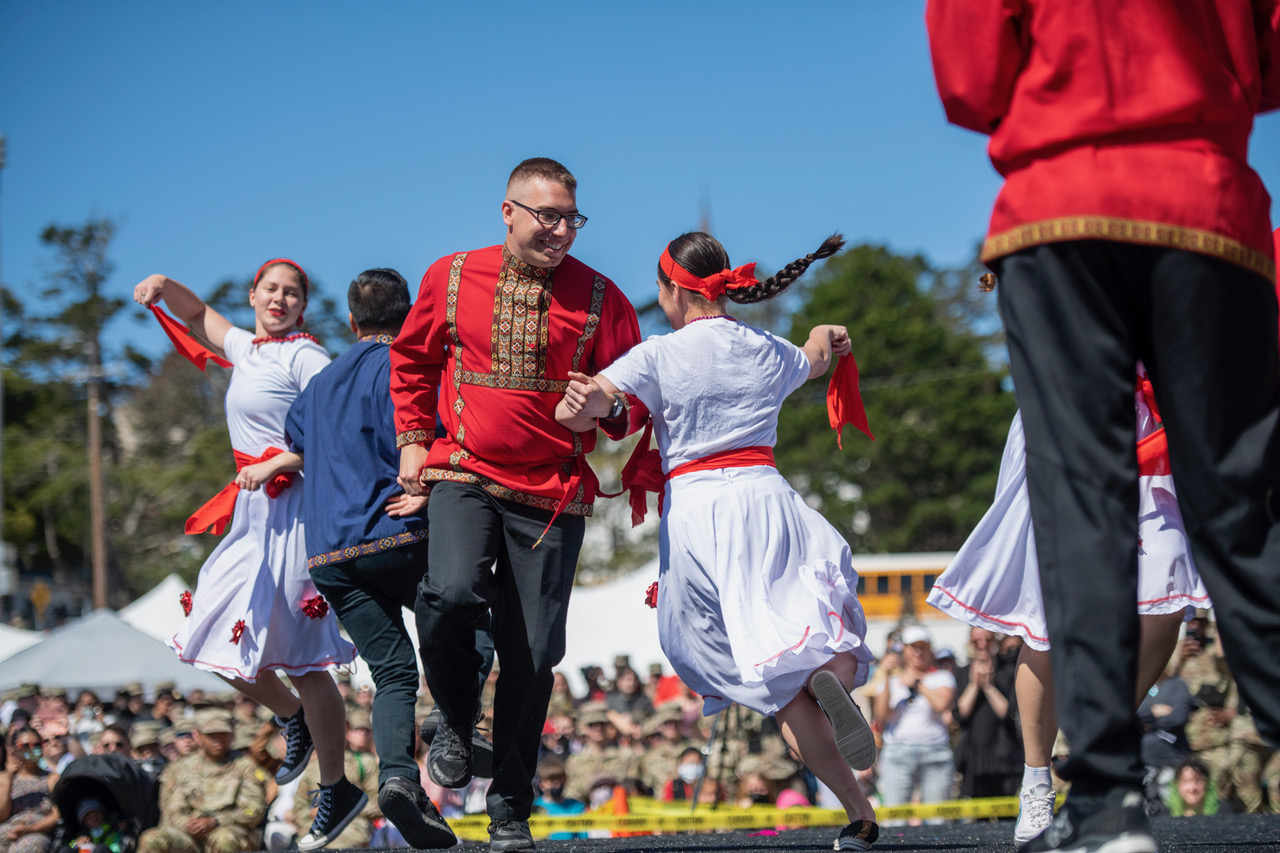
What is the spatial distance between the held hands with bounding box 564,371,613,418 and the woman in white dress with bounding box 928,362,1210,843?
4.11ft

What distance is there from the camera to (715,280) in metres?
4.59

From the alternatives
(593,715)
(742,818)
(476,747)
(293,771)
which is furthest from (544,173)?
(593,715)

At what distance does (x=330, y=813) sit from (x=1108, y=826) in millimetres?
3750

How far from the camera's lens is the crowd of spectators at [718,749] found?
870 centimetres

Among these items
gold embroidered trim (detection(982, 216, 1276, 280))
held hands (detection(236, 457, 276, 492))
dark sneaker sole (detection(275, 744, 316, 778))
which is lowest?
dark sneaker sole (detection(275, 744, 316, 778))

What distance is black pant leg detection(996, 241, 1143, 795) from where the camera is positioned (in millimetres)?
2195

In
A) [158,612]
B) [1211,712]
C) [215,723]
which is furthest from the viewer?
[158,612]

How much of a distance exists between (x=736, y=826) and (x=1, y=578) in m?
Answer: 26.6

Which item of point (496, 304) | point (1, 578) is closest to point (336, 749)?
point (496, 304)

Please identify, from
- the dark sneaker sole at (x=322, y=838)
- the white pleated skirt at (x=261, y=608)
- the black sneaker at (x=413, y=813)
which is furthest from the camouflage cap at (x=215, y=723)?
the black sneaker at (x=413, y=813)

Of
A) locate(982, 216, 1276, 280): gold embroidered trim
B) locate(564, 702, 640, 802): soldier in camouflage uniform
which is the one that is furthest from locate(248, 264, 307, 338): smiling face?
locate(564, 702, 640, 802): soldier in camouflage uniform

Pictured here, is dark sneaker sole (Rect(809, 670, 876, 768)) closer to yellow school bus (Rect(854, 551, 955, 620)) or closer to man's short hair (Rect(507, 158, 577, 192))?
man's short hair (Rect(507, 158, 577, 192))

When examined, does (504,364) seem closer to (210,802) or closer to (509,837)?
(509,837)

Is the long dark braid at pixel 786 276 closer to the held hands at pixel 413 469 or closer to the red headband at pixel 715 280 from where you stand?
the red headband at pixel 715 280
